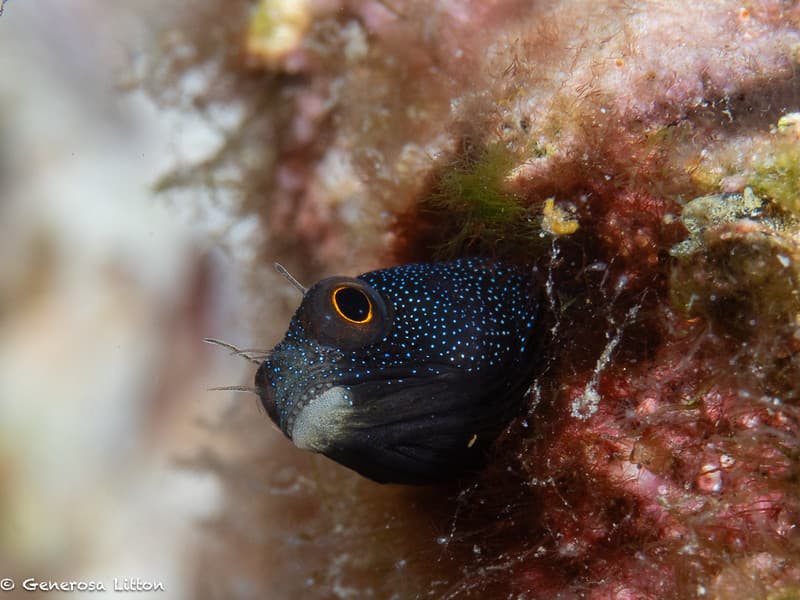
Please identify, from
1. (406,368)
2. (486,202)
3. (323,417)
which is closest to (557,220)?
(486,202)

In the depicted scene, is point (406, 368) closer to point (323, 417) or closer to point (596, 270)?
point (323, 417)

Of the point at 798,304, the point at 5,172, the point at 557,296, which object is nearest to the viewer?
the point at 798,304

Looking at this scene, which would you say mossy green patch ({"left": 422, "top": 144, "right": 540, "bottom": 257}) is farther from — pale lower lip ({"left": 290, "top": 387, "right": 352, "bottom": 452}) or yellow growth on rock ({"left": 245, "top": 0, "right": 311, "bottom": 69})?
yellow growth on rock ({"left": 245, "top": 0, "right": 311, "bottom": 69})

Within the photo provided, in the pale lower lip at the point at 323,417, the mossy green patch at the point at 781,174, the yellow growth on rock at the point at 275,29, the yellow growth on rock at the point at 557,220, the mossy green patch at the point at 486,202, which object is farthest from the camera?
the yellow growth on rock at the point at 275,29

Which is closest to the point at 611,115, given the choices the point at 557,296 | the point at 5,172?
the point at 557,296

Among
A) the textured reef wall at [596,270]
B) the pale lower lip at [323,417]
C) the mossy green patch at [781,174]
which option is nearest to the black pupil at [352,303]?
the pale lower lip at [323,417]

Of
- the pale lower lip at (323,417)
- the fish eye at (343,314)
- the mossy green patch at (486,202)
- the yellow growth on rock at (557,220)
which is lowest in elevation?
the pale lower lip at (323,417)

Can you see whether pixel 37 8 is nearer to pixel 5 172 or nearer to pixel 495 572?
pixel 5 172

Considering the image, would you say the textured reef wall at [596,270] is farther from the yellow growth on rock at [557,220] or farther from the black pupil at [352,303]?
the black pupil at [352,303]

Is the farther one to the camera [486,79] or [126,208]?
[126,208]
